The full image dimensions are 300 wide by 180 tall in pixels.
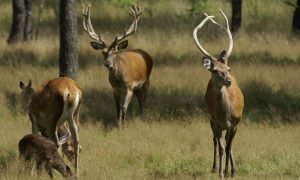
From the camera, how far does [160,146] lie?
12734 mm

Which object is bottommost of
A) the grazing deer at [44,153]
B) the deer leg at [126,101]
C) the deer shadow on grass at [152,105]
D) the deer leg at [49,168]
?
the deer shadow on grass at [152,105]

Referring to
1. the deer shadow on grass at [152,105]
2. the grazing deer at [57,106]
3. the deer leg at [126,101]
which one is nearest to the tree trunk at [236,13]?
the deer shadow on grass at [152,105]

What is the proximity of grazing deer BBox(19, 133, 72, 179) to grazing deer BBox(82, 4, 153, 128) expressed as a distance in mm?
4172

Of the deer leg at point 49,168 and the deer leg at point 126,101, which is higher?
the deer leg at point 49,168

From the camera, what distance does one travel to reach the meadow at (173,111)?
11.5 metres

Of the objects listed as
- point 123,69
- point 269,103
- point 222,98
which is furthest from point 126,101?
point 222,98

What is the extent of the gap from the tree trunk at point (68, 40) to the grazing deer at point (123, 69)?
12.2 inches

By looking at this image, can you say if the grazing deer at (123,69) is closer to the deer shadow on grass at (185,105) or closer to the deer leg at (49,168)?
the deer shadow on grass at (185,105)

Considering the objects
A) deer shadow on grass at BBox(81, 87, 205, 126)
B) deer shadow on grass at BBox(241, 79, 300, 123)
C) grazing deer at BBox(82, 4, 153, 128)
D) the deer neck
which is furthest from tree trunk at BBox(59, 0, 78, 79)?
the deer neck

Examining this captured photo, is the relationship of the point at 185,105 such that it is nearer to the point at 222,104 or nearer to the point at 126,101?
the point at 126,101

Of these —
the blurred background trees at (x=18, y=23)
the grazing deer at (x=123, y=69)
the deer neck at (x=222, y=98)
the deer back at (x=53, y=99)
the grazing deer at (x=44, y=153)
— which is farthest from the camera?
the blurred background trees at (x=18, y=23)

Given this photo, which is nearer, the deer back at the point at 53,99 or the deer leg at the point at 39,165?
the deer leg at the point at 39,165

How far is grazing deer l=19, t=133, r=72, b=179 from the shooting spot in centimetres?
993

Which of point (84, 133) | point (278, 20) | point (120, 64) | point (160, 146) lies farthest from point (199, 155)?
point (278, 20)
